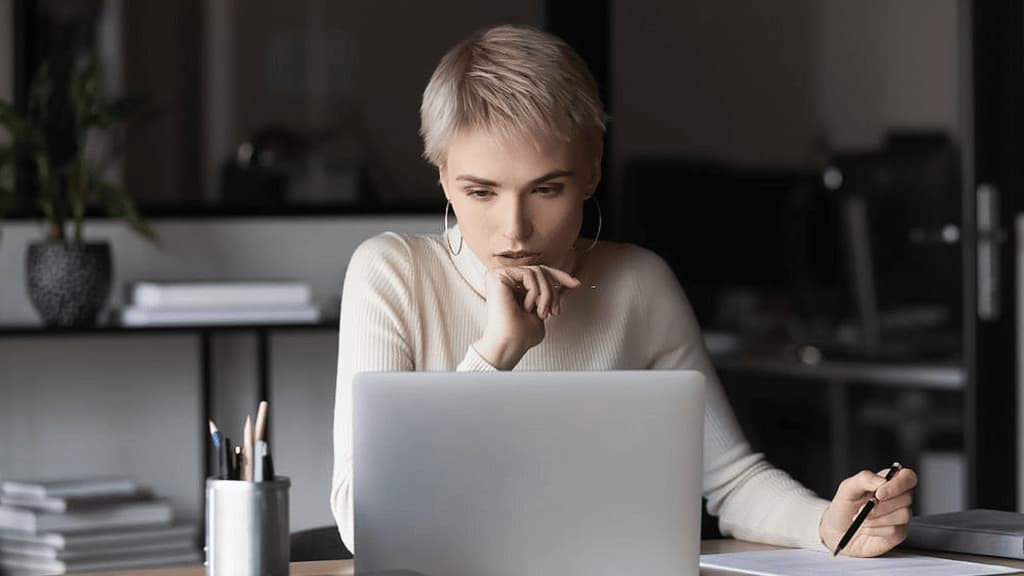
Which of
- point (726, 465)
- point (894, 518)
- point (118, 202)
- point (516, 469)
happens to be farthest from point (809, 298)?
point (516, 469)

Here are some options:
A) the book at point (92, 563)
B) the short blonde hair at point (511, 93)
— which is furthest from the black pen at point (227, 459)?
the book at point (92, 563)

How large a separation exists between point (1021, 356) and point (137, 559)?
2259 mm

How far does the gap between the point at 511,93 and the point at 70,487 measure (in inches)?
70.0

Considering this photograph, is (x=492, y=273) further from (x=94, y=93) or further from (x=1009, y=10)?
(x=1009, y=10)

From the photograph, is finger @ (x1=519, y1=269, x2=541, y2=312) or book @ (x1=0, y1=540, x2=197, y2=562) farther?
book @ (x1=0, y1=540, x2=197, y2=562)

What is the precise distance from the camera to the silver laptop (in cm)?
134

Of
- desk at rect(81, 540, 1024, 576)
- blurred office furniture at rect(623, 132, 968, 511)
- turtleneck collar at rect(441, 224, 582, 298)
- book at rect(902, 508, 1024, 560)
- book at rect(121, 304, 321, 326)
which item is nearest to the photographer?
desk at rect(81, 540, 1024, 576)

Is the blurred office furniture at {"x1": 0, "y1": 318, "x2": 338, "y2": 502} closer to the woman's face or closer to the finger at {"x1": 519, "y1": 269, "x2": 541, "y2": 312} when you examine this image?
the woman's face

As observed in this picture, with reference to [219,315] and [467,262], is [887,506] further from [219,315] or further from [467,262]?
[219,315]

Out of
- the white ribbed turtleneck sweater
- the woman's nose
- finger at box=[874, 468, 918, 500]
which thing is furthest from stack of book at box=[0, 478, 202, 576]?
finger at box=[874, 468, 918, 500]

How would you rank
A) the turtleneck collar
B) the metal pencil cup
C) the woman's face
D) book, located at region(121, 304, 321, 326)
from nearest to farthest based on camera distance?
1. the metal pencil cup
2. the woman's face
3. the turtleneck collar
4. book, located at region(121, 304, 321, 326)

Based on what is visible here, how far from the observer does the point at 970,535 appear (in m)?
1.68

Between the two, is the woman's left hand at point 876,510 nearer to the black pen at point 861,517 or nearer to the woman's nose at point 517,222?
the black pen at point 861,517

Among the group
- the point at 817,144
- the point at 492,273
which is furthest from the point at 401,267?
the point at 817,144
